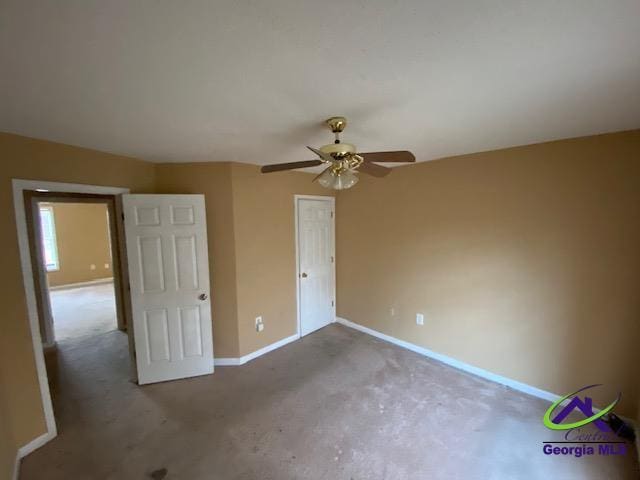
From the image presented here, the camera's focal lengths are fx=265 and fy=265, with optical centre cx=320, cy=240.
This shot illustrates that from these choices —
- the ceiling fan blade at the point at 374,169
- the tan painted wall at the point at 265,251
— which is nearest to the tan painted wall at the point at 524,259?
the tan painted wall at the point at 265,251

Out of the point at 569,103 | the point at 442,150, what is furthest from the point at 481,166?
the point at 569,103

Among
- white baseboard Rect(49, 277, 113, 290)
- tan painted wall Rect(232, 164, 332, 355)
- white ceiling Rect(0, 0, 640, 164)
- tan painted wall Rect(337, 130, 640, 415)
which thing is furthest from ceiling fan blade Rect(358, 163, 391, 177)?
white baseboard Rect(49, 277, 113, 290)

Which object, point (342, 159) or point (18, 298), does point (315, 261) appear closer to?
point (342, 159)

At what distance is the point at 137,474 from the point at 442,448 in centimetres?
213

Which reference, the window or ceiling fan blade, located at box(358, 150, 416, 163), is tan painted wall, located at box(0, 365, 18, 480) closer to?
ceiling fan blade, located at box(358, 150, 416, 163)

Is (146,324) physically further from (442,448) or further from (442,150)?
(442,150)

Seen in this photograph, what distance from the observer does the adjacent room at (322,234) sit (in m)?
1.01

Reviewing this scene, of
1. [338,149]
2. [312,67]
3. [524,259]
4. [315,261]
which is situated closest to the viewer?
[312,67]

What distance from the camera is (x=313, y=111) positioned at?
1.58m

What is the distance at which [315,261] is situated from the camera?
3.89 m

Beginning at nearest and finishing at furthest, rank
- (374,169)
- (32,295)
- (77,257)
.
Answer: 1. (374,169)
2. (32,295)
3. (77,257)

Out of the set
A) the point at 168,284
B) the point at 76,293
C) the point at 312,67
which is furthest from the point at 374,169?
the point at 76,293

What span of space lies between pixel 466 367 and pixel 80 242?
9.19 m

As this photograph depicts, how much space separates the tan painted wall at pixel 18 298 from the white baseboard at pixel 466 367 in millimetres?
3403
